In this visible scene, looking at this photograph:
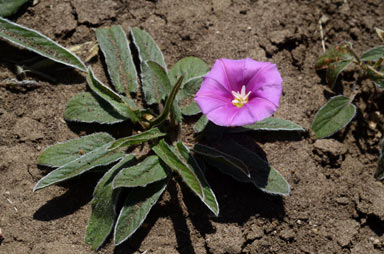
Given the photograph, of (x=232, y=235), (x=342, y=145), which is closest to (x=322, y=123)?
(x=342, y=145)

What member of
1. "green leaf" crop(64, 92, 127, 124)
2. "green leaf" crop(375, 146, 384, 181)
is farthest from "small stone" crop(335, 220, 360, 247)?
"green leaf" crop(64, 92, 127, 124)

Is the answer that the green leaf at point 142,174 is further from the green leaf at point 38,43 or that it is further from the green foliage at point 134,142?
the green leaf at point 38,43

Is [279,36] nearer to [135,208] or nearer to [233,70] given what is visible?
[233,70]

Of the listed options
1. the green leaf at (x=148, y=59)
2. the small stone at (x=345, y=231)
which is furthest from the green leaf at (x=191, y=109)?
the small stone at (x=345, y=231)

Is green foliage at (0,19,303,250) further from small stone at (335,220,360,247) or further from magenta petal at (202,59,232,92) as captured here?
small stone at (335,220,360,247)

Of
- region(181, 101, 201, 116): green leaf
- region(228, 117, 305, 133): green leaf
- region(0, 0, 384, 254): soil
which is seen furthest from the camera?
region(181, 101, 201, 116): green leaf

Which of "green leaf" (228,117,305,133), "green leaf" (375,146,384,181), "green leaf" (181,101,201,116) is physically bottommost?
"green leaf" (375,146,384,181)

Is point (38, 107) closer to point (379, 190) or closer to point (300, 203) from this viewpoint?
point (300, 203)
